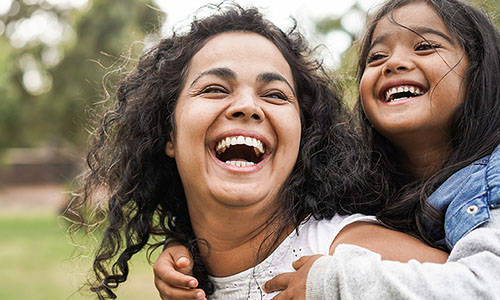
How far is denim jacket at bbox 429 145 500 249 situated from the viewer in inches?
81.1

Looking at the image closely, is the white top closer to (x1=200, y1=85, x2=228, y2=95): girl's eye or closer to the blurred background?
(x1=200, y1=85, x2=228, y2=95): girl's eye

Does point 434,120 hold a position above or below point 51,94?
below

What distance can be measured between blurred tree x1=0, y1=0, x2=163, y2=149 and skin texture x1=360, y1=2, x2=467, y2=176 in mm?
12464

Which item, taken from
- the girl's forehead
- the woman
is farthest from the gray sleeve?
the girl's forehead

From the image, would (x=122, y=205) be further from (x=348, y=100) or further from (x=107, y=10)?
(x=107, y=10)

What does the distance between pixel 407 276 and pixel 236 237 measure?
0.91 metres

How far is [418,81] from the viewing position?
251 centimetres

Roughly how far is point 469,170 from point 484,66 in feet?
1.74

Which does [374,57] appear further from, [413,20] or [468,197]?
[468,197]

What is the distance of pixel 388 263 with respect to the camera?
188cm

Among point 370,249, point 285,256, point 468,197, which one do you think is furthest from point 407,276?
point 285,256

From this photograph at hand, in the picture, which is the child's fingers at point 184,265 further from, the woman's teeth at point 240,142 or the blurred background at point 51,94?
the blurred background at point 51,94

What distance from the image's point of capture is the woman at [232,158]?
246 cm

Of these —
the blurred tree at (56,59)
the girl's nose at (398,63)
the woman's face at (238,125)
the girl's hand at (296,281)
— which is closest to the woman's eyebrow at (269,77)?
the woman's face at (238,125)
